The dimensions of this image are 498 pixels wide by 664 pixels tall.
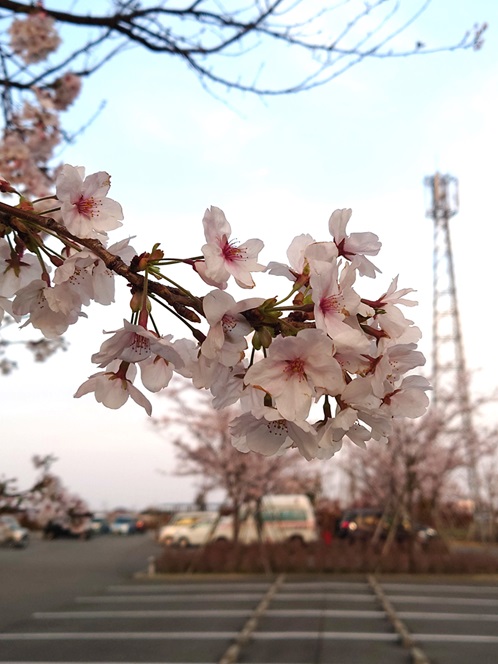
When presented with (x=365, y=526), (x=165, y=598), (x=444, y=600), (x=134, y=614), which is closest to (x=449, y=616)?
(x=444, y=600)

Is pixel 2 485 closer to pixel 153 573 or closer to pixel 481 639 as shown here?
pixel 481 639

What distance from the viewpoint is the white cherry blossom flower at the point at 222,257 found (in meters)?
0.72

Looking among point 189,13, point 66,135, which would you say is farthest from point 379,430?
point 66,135

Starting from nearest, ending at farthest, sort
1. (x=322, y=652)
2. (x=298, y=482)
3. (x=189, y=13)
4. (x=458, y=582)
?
(x=189, y=13)
(x=322, y=652)
(x=458, y=582)
(x=298, y=482)

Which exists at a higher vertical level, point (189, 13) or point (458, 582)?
point (189, 13)

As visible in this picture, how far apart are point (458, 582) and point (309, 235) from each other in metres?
11.2

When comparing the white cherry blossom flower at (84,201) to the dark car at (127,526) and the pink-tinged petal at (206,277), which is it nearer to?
the pink-tinged petal at (206,277)

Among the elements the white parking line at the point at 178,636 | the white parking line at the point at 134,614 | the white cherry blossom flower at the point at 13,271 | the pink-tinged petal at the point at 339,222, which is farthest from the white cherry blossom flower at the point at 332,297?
the white parking line at the point at 134,614

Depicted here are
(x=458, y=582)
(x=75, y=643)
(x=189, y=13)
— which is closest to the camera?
(x=189, y=13)

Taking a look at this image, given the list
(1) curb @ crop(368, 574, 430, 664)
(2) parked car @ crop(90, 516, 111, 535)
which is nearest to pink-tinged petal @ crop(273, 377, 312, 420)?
(1) curb @ crop(368, 574, 430, 664)

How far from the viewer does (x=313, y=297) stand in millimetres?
665

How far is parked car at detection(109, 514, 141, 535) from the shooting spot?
27203 mm

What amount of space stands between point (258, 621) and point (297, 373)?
6843mm

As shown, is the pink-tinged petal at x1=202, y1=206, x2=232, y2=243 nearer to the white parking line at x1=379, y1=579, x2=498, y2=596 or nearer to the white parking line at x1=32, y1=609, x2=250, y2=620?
the white parking line at x1=32, y1=609, x2=250, y2=620
